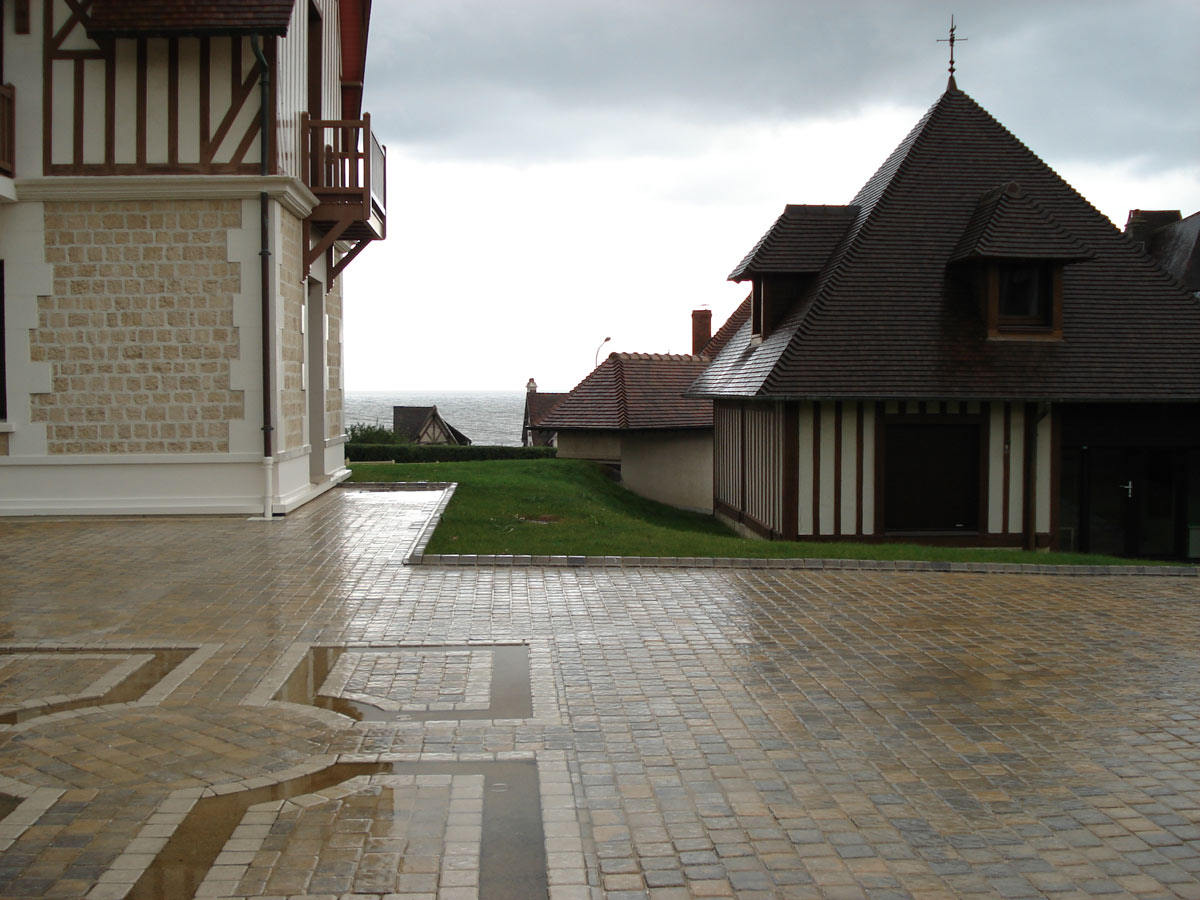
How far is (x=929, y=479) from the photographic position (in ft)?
52.8

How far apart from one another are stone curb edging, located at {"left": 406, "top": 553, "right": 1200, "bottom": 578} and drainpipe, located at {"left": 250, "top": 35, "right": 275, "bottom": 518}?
138 inches

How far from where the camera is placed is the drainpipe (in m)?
13.3

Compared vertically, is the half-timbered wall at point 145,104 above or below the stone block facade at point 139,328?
above

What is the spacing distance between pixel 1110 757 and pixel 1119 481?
503 inches

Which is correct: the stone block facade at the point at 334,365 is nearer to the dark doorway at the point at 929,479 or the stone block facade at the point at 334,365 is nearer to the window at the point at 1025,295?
the dark doorway at the point at 929,479

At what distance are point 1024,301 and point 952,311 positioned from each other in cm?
112

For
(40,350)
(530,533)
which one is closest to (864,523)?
(530,533)

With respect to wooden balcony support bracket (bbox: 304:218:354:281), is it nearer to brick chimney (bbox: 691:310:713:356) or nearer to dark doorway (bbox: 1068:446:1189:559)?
dark doorway (bbox: 1068:446:1189:559)

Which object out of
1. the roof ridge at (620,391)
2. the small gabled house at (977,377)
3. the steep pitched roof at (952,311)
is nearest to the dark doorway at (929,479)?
the small gabled house at (977,377)

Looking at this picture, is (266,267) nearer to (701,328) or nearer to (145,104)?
(145,104)

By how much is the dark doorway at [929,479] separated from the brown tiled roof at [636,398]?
821 centimetres

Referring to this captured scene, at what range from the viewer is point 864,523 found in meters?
15.9

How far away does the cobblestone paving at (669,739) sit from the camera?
165 inches

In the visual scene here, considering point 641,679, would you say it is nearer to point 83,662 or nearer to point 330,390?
point 83,662
